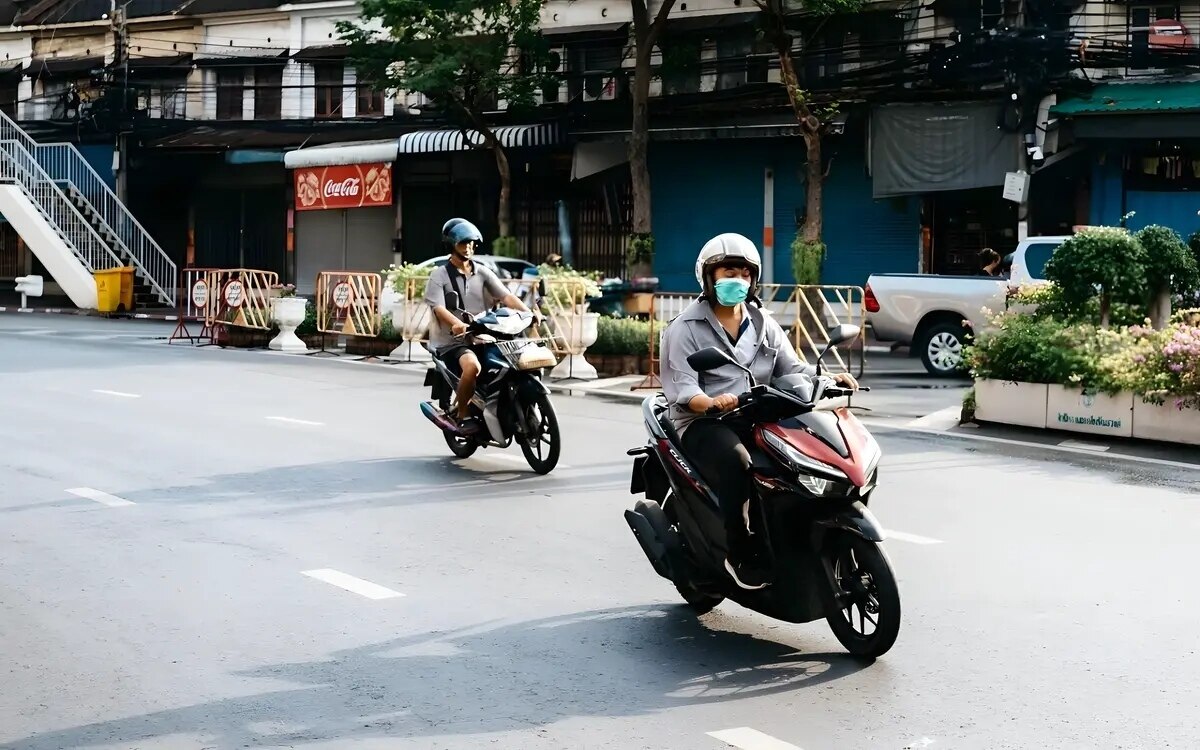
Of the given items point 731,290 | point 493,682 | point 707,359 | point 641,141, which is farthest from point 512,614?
point 641,141

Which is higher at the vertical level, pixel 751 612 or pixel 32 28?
pixel 32 28

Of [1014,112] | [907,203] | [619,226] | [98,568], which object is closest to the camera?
[98,568]

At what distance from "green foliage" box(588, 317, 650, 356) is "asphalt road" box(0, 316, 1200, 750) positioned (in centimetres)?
801

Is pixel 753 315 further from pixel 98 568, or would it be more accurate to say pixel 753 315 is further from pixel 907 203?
pixel 907 203

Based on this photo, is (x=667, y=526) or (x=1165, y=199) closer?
(x=667, y=526)

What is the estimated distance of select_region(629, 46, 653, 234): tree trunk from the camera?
101 ft

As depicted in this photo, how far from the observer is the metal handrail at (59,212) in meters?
38.9

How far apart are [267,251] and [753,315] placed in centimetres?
3781

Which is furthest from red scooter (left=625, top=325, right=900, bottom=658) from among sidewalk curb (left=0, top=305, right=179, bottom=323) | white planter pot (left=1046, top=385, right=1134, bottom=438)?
sidewalk curb (left=0, top=305, right=179, bottom=323)

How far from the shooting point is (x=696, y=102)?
31.9m

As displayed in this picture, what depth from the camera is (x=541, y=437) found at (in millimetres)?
11844

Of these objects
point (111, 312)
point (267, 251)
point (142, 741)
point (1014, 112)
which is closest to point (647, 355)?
point (1014, 112)

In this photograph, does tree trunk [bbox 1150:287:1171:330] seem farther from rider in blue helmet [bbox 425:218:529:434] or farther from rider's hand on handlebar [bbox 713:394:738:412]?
rider's hand on handlebar [bbox 713:394:738:412]

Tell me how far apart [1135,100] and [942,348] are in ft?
21.7
